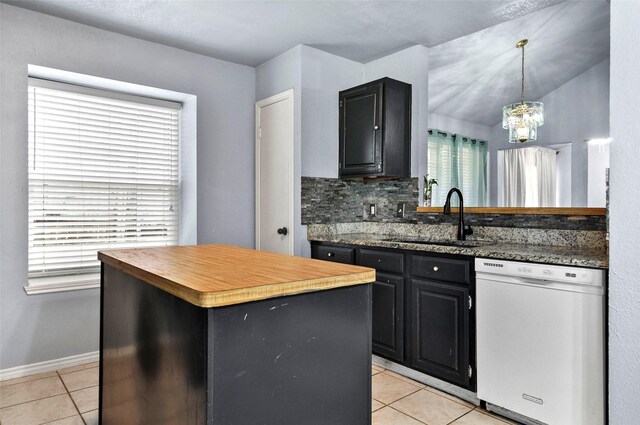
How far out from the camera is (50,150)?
A: 318 centimetres

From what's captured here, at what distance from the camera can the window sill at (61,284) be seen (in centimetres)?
297

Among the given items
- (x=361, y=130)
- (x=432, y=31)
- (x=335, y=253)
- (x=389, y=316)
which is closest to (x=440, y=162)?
(x=361, y=130)

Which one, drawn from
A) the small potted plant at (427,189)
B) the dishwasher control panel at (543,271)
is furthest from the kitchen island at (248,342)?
the small potted plant at (427,189)

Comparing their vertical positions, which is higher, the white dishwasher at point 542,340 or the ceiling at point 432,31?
the ceiling at point 432,31

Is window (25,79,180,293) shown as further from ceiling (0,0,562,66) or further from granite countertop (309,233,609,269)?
granite countertop (309,233,609,269)

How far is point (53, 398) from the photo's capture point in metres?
2.62

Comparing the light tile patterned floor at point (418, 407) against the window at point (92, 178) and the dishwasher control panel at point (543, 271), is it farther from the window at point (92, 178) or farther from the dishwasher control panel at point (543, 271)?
the window at point (92, 178)

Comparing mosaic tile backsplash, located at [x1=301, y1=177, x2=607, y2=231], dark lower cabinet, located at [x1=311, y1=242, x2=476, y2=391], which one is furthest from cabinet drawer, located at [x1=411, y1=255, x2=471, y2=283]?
mosaic tile backsplash, located at [x1=301, y1=177, x2=607, y2=231]

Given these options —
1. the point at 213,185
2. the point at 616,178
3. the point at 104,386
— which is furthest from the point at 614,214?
the point at 213,185

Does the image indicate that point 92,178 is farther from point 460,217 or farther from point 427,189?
point 460,217

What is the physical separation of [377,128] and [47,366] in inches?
123

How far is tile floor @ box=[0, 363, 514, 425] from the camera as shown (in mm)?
2354

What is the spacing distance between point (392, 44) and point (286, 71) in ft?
3.15

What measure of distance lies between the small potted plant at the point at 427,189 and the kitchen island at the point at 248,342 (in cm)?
213
